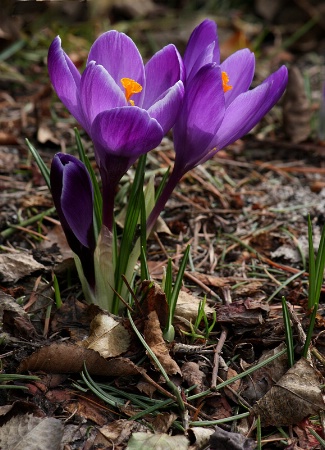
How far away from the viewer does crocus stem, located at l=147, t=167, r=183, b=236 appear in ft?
5.47

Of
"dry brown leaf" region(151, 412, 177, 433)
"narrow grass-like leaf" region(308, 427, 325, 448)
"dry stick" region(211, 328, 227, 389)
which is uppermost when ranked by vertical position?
"dry stick" region(211, 328, 227, 389)

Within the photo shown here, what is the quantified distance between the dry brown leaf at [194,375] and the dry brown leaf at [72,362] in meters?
0.13

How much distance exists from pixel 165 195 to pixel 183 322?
361 millimetres

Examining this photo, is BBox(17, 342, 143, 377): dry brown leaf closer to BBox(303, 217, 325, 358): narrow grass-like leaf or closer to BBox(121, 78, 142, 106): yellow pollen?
BBox(303, 217, 325, 358): narrow grass-like leaf

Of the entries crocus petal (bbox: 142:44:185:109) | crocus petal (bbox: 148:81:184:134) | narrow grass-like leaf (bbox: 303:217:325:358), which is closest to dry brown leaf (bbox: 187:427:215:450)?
narrow grass-like leaf (bbox: 303:217:325:358)

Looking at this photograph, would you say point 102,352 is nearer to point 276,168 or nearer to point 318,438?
point 318,438

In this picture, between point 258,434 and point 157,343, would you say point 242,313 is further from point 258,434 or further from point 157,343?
point 258,434

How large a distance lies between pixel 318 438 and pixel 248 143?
1841mm

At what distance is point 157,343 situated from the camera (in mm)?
1626

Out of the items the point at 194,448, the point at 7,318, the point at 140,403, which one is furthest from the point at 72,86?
the point at 194,448

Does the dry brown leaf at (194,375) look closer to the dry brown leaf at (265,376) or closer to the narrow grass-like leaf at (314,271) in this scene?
the dry brown leaf at (265,376)

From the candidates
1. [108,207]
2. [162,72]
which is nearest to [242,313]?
[108,207]

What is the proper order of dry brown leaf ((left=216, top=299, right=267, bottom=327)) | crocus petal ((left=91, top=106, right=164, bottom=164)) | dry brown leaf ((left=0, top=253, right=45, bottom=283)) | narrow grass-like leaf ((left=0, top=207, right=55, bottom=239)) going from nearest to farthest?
crocus petal ((left=91, top=106, right=164, bottom=164)) → dry brown leaf ((left=216, top=299, right=267, bottom=327)) → dry brown leaf ((left=0, top=253, right=45, bottom=283)) → narrow grass-like leaf ((left=0, top=207, right=55, bottom=239))

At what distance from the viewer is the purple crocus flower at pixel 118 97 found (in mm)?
1401
